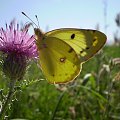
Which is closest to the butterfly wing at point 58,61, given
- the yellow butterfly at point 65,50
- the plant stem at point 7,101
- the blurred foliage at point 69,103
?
the yellow butterfly at point 65,50

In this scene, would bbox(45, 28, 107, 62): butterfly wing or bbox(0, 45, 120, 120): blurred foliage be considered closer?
bbox(45, 28, 107, 62): butterfly wing

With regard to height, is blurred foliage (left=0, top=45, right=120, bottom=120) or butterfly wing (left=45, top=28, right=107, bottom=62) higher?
butterfly wing (left=45, top=28, right=107, bottom=62)

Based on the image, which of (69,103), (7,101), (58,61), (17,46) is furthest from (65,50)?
(69,103)

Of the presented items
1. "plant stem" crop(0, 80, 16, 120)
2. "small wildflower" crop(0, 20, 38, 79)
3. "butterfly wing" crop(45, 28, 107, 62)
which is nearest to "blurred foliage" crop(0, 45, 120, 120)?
"butterfly wing" crop(45, 28, 107, 62)

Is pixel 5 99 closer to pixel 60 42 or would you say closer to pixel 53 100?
pixel 60 42

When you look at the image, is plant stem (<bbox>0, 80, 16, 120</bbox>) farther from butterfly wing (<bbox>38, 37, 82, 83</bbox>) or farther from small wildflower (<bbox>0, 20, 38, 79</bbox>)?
butterfly wing (<bbox>38, 37, 82, 83</bbox>)

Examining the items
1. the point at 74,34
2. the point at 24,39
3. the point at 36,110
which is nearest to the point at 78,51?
the point at 74,34

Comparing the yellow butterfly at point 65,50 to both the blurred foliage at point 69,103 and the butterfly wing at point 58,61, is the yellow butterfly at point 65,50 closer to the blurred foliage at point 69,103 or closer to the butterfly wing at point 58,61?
the butterfly wing at point 58,61
